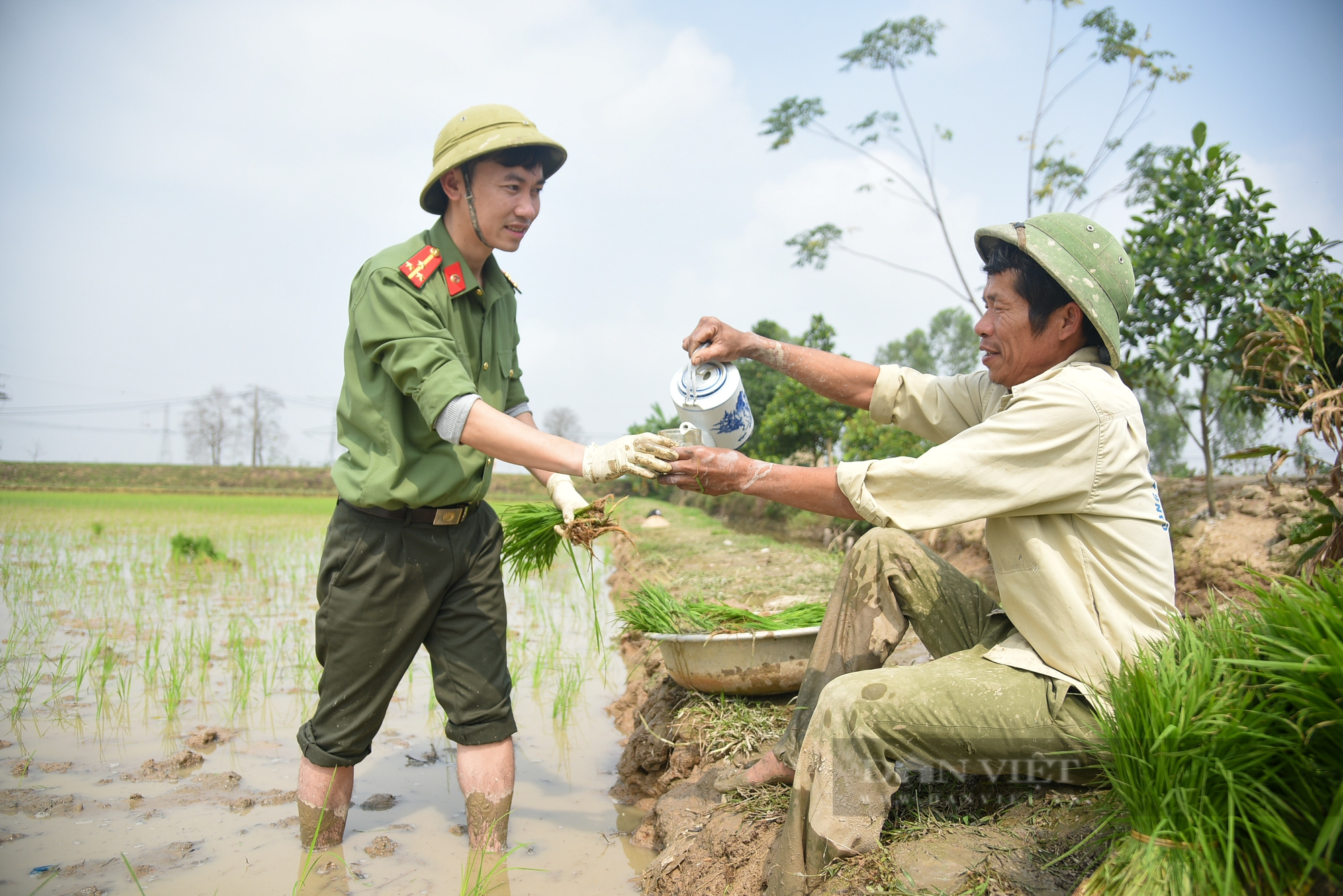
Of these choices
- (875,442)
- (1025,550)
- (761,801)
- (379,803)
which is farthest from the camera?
(875,442)

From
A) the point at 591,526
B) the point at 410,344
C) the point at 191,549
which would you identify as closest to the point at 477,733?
the point at 591,526

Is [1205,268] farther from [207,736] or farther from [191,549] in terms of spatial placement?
[191,549]

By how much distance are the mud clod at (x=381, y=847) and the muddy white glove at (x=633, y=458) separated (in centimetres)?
160

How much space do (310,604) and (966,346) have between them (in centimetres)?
3816

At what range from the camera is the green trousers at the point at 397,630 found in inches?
93.0

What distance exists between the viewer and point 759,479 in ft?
6.98

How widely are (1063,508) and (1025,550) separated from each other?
136 millimetres

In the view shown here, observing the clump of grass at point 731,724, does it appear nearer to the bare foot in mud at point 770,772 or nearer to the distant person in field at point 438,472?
the bare foot in mud at point 770,772

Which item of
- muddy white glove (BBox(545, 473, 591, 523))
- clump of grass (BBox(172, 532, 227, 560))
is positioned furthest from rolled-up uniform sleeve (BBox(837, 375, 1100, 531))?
clump of grass (BBox(172, 532, 227, 560))

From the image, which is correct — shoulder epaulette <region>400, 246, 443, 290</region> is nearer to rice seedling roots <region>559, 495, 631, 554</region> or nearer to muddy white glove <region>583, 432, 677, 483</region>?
muddy white glove <region>583, 432, 677, 483</region>

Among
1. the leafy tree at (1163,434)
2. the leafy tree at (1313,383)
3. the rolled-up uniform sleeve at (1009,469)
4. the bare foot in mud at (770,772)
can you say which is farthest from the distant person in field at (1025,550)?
the leafy tree at (1163,434)

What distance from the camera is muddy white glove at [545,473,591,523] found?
264cm

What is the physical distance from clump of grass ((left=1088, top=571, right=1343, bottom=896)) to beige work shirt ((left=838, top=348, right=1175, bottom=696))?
0.95 ft

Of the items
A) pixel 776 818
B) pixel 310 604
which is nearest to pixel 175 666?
pixel 310 604
